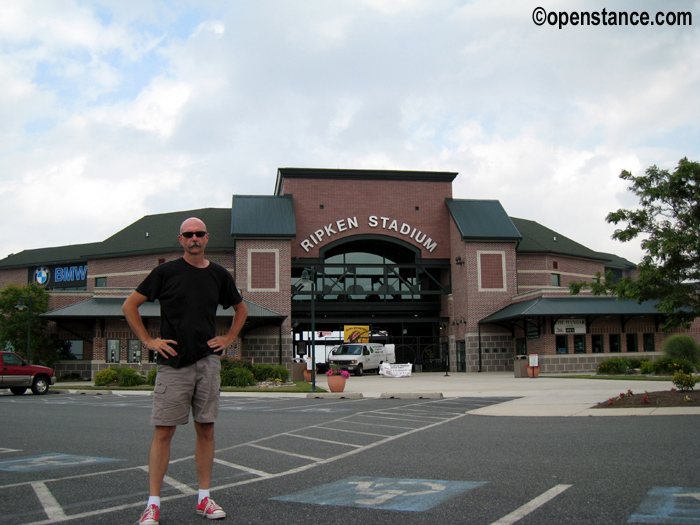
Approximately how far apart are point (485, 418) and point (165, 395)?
31.3 ft

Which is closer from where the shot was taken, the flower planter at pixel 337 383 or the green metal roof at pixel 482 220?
the flower planter at pixel 337 383

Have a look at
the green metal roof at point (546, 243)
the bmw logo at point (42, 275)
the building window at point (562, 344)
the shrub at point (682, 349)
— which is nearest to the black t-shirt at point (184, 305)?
the shrub at point (682, 349)

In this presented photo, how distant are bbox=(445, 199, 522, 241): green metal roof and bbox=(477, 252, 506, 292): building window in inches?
47.5

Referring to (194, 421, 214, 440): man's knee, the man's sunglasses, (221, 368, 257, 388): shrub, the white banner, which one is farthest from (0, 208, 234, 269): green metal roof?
(194, 421, 214, 440): man's knee

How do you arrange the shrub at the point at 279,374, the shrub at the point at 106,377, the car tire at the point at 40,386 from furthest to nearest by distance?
the shrub at the point at 279,374
the shrub at the point at 106,377
the car tire at the point at 40,386

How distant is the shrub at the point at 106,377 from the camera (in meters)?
29.4

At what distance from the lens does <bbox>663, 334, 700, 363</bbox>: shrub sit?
97.0ft

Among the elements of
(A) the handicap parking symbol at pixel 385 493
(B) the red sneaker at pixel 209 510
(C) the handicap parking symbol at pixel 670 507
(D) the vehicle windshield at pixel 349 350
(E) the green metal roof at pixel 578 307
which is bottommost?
(A) the handicap parking symbol at pixel 385 493

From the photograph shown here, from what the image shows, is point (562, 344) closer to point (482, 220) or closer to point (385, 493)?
point (482, 220)

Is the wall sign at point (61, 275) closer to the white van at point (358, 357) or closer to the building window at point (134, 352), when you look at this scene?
the building window at point (134, 352)

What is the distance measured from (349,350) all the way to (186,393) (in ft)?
118

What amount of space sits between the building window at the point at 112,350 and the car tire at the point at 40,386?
36.4ft

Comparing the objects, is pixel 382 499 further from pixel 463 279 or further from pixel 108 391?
pixel 463 279

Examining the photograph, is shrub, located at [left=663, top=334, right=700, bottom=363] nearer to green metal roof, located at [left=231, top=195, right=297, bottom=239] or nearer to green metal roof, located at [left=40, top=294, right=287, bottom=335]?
green metal roof, located at [left=40, top=294, right=287, bottom=335]
